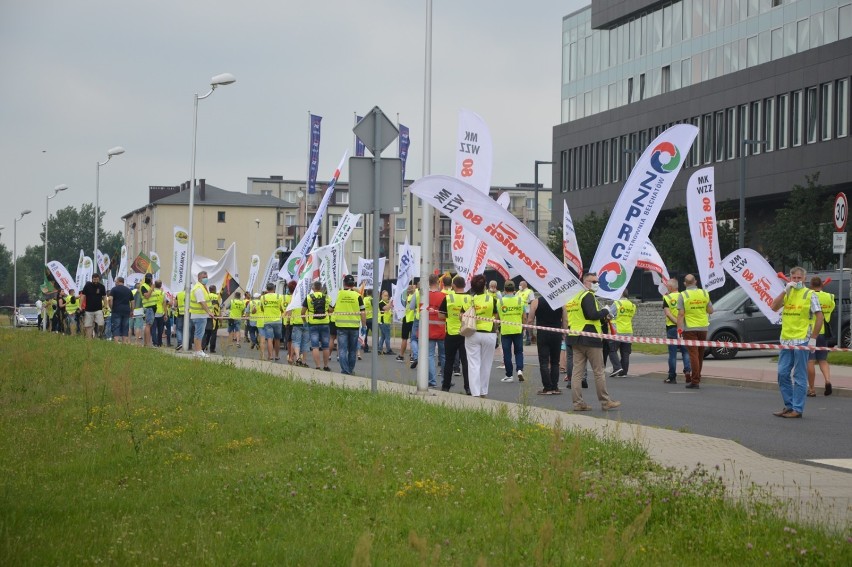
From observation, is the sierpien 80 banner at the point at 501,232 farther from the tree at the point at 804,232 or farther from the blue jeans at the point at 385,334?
the tree at the point at 804,232

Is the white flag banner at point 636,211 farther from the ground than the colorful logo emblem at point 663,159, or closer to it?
closer to it

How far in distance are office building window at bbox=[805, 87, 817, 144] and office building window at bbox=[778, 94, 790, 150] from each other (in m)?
1.28

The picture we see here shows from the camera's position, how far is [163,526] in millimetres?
7133

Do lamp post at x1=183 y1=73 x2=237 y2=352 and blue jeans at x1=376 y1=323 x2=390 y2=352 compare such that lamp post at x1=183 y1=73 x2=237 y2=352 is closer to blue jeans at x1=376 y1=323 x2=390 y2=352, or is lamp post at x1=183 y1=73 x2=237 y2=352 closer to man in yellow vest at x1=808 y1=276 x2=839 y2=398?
blue jeans at x1=376 y1=323 x2=390 y2=352

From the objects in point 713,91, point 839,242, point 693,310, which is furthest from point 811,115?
point 693,310

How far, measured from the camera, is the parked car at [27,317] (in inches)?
3285

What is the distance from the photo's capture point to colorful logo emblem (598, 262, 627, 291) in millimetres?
19953

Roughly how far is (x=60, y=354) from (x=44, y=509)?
15439 millimetres

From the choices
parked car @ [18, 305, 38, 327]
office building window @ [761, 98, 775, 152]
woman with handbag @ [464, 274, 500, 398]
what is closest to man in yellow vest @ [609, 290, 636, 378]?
woman with handbag @ [464, 274, 500, 398]

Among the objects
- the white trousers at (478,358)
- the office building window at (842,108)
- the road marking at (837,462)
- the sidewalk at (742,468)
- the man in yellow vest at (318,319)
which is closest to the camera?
the sidewalk at (742,468)

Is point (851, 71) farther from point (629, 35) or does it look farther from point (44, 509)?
point (44, 509)

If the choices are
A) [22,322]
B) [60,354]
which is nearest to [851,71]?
[60,354]

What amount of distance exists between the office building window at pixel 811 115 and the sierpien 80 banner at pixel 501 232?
Result: 141 ft

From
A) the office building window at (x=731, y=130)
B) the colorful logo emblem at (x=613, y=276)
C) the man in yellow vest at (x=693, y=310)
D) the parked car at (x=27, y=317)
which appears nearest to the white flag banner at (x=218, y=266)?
the man in yellow vest at (x=693, y=310)
